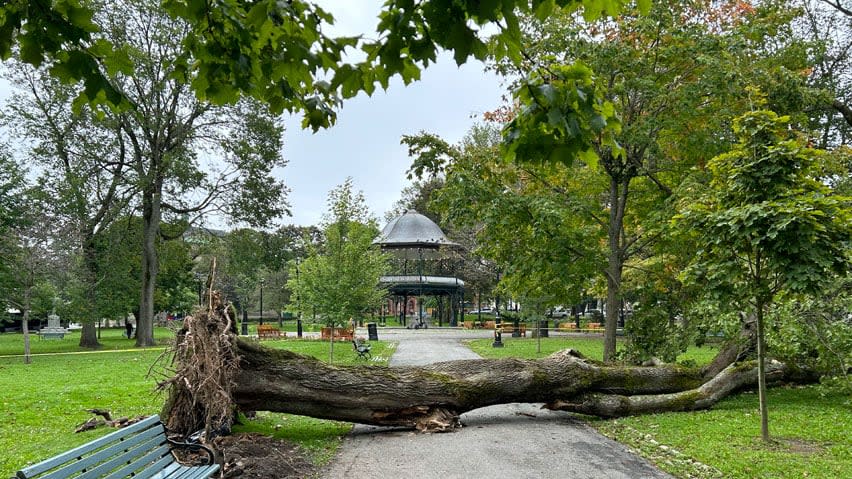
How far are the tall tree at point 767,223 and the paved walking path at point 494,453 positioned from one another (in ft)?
7.42

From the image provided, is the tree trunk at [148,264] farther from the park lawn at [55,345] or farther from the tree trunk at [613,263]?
the tree trunk at [613,263]

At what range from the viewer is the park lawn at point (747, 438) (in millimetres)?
5965

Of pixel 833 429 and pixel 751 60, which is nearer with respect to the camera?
pixel 833 429

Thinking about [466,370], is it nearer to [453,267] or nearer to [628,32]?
[628,32]

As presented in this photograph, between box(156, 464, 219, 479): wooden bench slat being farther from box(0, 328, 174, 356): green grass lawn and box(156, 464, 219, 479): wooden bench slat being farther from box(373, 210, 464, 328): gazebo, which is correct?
box(373, 210, 464, 328): gazebo

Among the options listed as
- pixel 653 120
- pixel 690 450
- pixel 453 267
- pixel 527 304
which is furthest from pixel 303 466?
pixel 453 267

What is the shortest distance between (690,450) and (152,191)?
25.9 meters

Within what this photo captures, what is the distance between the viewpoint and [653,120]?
39.4 feet

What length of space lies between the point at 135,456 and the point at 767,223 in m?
6.86

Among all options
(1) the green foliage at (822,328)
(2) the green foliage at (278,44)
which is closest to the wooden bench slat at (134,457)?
(2) the green foliage at (278,44)

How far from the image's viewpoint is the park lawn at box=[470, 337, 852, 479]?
596 centimetres

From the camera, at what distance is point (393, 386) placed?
8.24 meters

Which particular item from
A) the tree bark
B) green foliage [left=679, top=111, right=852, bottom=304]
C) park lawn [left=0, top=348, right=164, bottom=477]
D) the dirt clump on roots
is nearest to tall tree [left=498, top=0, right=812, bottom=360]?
green foliage [left=679, top=111, right=852, bottom=304]

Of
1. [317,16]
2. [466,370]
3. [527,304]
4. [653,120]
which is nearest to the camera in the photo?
[317,16]
